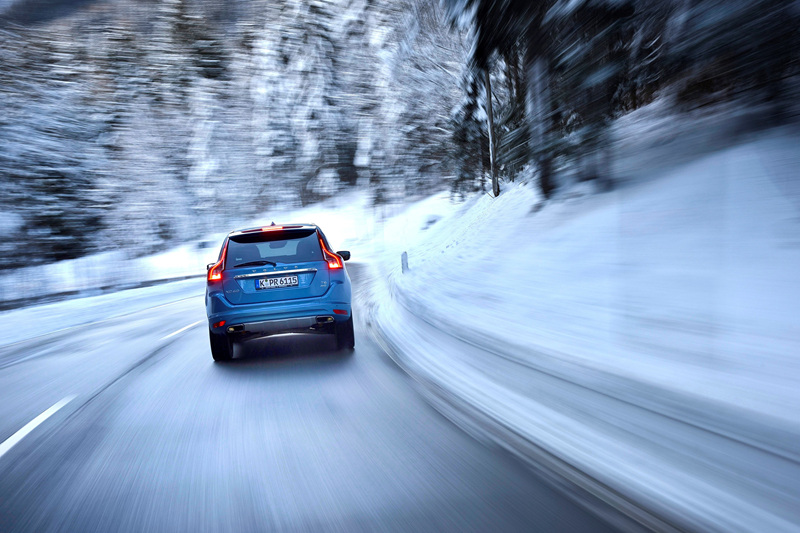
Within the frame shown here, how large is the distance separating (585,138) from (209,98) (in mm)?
75609

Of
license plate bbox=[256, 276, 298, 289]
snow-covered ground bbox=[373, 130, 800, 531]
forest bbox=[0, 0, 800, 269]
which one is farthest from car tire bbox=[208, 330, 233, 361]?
forest bbox=[0, 0, 800, 269]

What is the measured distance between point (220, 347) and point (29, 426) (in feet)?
8.84

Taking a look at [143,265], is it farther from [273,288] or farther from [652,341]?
[652,341]

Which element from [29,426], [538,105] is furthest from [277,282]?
[538,105]

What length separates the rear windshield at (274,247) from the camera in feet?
25.3

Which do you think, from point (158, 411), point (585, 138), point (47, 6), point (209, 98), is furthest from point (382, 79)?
point (158, 411)

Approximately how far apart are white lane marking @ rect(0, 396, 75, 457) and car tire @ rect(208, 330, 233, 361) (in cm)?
178

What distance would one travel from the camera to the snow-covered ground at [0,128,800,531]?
3.06 meters

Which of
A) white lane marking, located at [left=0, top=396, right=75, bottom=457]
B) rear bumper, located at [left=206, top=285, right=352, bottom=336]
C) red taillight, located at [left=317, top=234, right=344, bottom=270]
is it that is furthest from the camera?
red taillight, located at [left=317, top=234, right=344, bottom=270]

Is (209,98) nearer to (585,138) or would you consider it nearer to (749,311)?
(585,138)

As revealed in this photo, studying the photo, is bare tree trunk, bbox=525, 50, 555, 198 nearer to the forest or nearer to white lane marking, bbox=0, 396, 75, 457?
the forest

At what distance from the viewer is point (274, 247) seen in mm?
7848

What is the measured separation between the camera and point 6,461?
435 centimetres

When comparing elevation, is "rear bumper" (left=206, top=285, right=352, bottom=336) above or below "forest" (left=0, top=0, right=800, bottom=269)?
below
